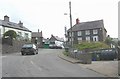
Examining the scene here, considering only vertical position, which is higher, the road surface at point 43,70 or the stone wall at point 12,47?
the stone wall at point 12,47

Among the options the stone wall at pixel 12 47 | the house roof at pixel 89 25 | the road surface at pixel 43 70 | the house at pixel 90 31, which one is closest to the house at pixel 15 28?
the stone wall at pixel 12 47

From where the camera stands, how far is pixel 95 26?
92.6 metres

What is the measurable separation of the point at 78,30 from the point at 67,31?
4822 millimetres

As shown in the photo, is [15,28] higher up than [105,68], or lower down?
higher up

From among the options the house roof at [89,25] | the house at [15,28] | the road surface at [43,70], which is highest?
the house roof at [89,25]

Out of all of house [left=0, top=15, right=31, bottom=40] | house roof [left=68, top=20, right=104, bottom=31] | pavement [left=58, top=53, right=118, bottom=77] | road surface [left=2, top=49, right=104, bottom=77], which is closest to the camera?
road surface [left=2, top=49, right=104, bottom=77]

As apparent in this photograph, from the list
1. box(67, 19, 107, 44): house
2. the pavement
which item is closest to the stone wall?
the pavement

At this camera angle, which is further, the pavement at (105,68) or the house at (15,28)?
the house at (15,28)

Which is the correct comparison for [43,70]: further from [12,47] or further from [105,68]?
[12,47]

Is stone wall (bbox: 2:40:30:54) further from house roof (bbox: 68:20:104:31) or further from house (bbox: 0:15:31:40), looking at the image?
house roof (bbox: 68:20:104:31)

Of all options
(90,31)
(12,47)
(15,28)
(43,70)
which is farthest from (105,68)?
(90,31)

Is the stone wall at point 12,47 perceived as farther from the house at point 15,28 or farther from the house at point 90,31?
the house at point 90,31

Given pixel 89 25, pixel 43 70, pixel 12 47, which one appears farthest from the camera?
pixel 89 25

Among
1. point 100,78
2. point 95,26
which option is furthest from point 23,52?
point 95,26
